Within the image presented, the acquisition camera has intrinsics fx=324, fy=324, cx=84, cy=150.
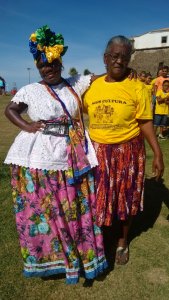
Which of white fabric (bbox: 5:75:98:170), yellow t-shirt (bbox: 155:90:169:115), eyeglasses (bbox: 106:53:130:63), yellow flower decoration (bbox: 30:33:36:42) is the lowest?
yellow t-shirt (bbox: 155:90:169:115)

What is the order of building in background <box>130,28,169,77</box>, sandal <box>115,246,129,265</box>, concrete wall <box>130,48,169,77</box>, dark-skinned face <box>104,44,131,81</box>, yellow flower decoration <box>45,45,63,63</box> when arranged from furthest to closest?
concrete wall <box>130,48,169,77</box>
building in background <box>130,28,169,77</box>
sandal <box>115,246,129,265</box>
dark-skinned face <box>104,44,131,81</box>
yellow flower decoration <box>45,45,63,63</box>

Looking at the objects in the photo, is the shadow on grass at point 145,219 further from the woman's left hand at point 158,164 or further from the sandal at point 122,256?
the woman's left hand at point 158,164

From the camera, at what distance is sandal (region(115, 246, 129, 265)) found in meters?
3.32

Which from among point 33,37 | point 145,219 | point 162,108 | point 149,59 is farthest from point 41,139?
point 149,59

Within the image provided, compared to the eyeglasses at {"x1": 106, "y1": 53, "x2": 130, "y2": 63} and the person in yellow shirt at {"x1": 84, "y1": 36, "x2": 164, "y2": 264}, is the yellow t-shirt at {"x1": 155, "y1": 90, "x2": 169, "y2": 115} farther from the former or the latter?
the eyeglasses at {"x1": 106, "y1": 53, "x2": 130, "y2": 63}

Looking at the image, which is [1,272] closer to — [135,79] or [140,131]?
[140,131]

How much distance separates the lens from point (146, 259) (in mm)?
3381

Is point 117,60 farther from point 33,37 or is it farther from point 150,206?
point 150,206

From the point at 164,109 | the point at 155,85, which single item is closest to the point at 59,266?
the point at 164,109

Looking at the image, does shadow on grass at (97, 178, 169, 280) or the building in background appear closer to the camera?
shadow on grass at (97, 178, 169, 280)

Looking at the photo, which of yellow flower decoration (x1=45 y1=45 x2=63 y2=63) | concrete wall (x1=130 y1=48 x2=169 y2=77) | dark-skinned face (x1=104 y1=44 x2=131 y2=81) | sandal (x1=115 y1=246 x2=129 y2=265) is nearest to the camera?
yellow flower decoration (x1=45 y1=45 x2=63 y2=63)

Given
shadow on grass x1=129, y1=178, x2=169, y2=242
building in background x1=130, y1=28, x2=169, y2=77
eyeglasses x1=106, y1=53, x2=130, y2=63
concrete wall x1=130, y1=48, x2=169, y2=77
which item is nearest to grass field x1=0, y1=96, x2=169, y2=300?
shadow on grass x1=129, y1=178, x2=169, y2=242

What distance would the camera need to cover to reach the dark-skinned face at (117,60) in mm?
2779

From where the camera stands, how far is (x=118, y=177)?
305 cm
